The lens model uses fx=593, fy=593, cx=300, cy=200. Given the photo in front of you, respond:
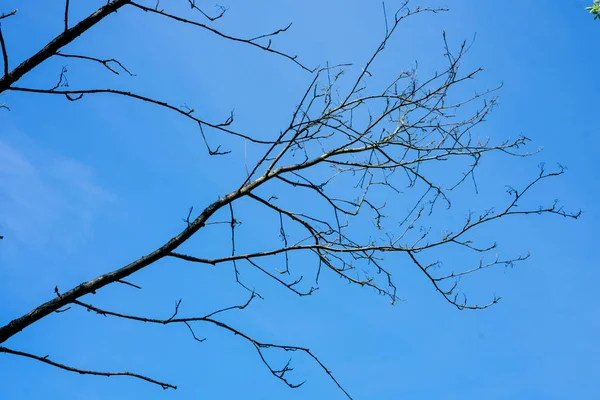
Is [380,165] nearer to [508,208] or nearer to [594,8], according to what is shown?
[508,208]

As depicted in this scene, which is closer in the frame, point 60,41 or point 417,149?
point 60,41

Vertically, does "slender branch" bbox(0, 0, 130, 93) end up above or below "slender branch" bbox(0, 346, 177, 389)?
above

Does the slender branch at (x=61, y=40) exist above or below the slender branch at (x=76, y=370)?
above

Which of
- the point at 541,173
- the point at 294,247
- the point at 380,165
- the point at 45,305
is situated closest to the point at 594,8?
the point at 541,173

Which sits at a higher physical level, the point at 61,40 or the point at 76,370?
the point at 61,40

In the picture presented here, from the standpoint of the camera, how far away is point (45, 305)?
3.15 metres

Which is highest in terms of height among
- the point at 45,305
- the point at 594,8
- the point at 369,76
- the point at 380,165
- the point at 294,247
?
the point at 594,8

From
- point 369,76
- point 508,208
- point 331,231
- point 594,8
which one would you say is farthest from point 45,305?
point 594,8

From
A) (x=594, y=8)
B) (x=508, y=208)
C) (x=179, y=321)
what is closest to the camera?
(x=179, y=321)

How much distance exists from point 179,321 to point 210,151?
985 mm

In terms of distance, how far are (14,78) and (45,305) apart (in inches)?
46.9

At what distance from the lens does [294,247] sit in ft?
11.3

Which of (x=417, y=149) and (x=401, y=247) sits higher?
(x=417, y=149)

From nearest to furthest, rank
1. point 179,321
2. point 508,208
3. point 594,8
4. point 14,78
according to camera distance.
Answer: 1. point 14,78
2. point 179,321
3. point 508,208
4. point 594,8
